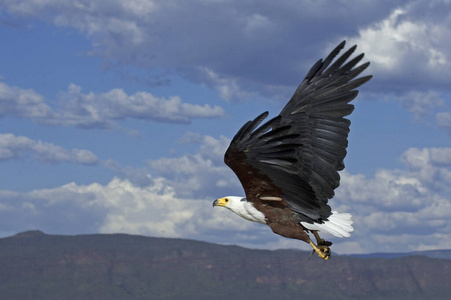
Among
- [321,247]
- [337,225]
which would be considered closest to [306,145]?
[337,225]

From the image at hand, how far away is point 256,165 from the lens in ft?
53.5

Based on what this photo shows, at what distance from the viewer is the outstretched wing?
15836mm

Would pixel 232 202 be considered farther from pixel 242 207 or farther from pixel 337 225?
pixel 337 225

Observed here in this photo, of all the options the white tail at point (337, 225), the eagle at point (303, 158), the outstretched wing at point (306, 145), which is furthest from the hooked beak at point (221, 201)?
the white tail at point (337, 225)

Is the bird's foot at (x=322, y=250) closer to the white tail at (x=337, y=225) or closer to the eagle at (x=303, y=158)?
the eagle at (x=303, y=158)

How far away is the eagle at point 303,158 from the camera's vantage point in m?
15.9

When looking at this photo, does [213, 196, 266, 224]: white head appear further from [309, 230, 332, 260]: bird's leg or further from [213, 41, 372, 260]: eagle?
[309, 230, 332, 260]: bird's leg

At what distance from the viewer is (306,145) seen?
59.5 ft

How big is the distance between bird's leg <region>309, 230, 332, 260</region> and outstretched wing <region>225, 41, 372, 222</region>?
0.47 meters

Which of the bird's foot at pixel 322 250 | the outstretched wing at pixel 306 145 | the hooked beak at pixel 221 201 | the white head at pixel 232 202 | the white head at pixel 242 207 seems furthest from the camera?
the hooked beak at pixel 221 201

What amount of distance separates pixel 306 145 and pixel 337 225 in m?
2.06

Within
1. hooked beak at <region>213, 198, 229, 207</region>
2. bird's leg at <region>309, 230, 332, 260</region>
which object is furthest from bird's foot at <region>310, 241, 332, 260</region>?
hooked beak at <region>213, 198, 229, 207</region>

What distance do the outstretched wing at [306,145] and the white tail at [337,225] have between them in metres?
0.19

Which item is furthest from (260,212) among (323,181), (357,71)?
(357,71)
